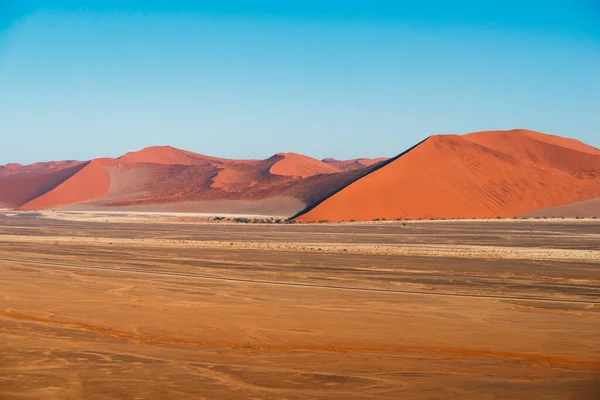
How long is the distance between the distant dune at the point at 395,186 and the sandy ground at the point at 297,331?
46.0 metres

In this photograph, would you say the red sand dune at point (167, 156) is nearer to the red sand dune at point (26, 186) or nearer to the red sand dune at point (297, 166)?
the red sand dune at point (26, 186)

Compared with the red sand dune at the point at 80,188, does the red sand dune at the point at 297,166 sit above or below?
above

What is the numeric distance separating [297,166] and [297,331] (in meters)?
120

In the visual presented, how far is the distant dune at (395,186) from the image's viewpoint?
229ft

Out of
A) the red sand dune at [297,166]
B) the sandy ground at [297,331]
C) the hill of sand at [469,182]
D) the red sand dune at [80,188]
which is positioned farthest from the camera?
the red sand dune at [297,166]

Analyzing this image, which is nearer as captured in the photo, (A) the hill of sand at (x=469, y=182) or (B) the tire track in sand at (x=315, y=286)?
(B) the tire track in sand at (x=315, y=286)

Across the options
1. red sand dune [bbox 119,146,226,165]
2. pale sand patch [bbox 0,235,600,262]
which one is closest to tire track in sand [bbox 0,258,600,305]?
pale sand patch [bbox 0,235,600,262]

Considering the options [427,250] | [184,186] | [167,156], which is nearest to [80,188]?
[184,186]

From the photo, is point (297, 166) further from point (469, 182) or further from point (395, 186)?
point (469, 182)

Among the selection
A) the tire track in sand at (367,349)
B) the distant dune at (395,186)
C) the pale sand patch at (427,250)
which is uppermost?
the distant dune at (395,186)

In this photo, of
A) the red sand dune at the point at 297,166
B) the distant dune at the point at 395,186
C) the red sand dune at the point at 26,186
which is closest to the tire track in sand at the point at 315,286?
the distant dune at the point at 395,186

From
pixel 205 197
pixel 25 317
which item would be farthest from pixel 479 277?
pixel 205 197

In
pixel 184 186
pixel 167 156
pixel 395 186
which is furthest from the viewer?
pixel 167 156

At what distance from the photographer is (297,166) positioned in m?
130
